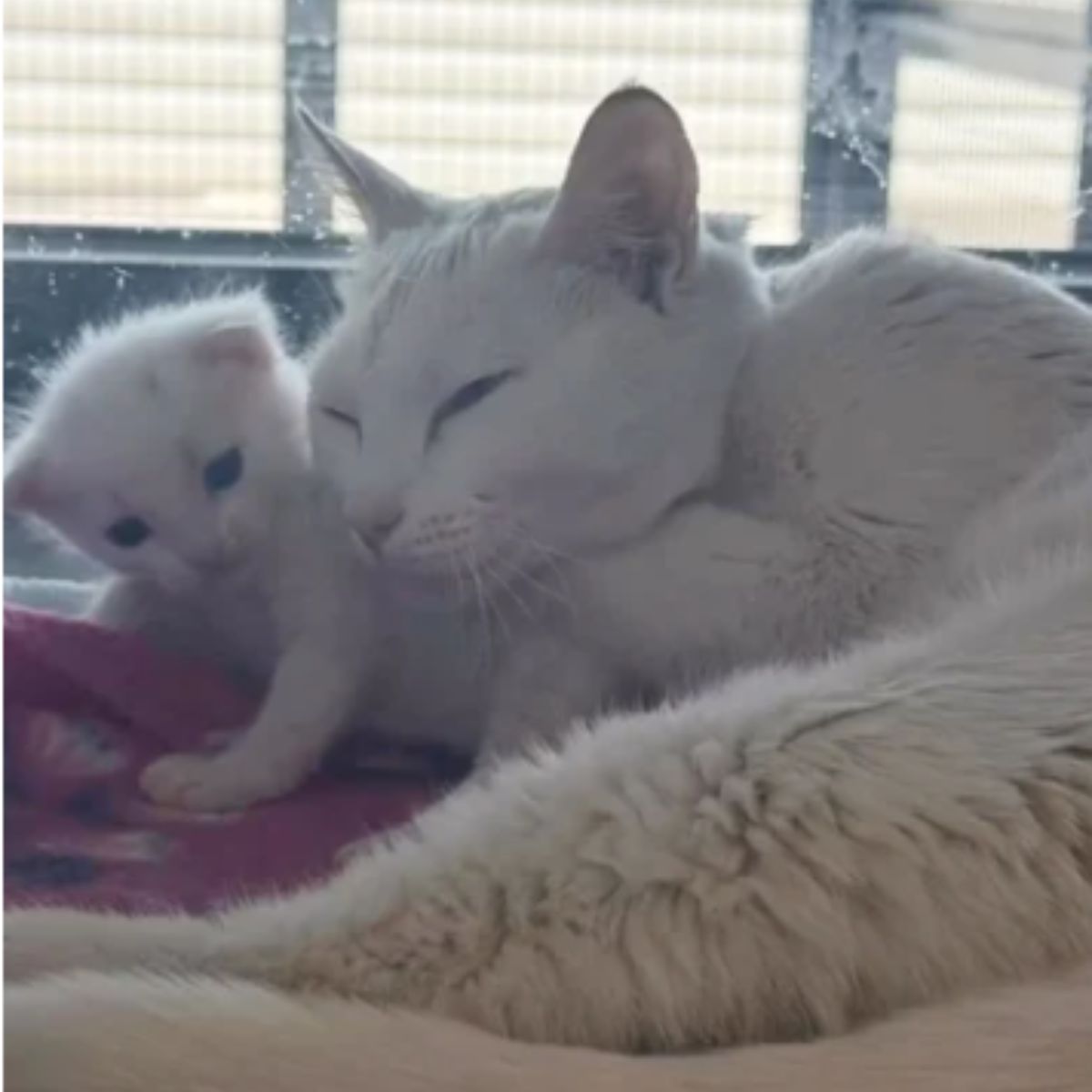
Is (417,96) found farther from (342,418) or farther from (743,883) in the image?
(743,883)

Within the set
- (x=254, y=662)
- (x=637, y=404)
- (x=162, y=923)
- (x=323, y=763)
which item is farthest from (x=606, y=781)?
(x=254, y=662)

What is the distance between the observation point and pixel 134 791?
4.11ft

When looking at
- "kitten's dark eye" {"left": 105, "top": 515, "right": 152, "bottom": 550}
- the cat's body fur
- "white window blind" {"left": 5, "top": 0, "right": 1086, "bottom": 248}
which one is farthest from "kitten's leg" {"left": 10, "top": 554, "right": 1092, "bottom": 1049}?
"white window blind" {"left": 5, "top": 0, "right": 1086, "bottom": 248}

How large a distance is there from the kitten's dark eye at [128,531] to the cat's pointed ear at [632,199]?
324mm

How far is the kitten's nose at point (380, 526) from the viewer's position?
112 centimetres

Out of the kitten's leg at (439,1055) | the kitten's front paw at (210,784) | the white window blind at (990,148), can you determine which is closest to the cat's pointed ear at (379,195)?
the kitten's front paw at (210,784)

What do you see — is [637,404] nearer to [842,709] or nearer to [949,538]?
[949,538]

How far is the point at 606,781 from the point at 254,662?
55 cm

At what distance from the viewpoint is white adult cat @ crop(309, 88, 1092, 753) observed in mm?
1125

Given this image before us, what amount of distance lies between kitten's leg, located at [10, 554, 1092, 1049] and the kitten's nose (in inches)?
10.8

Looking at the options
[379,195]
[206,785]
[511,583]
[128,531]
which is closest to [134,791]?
[206,785]

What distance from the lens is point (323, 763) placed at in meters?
1.27

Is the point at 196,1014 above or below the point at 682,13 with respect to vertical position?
below

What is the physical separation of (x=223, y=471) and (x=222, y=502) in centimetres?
2
